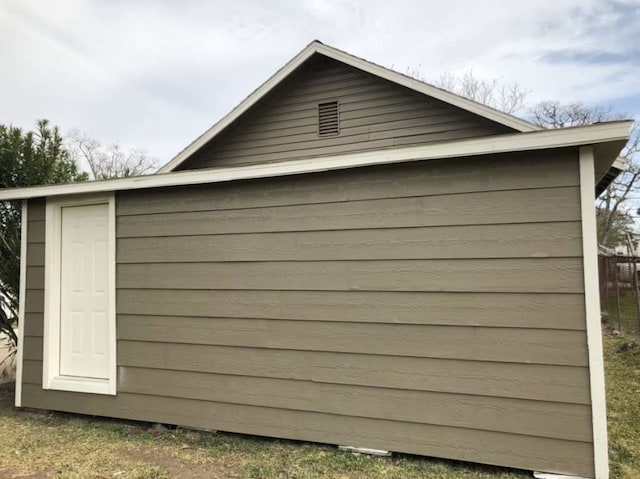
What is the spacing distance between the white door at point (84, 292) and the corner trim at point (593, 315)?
3795 millimetres

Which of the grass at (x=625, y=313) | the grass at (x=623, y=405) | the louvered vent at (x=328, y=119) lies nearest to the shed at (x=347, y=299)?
the grass at (x=623, y=405)

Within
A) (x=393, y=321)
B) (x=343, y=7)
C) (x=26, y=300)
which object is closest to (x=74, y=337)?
(x=26, y=300)

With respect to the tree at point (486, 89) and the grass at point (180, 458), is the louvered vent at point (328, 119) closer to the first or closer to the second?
the grass at point (180, 458)

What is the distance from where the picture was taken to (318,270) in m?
3.26

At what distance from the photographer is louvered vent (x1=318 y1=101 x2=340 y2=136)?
20.3 ft

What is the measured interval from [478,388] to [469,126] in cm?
394

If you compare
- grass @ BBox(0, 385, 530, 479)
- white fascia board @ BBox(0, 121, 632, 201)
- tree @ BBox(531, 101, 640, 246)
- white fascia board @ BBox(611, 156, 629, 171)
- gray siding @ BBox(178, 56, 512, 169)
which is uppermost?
tree @ BBox(531, 101, 640, 246)

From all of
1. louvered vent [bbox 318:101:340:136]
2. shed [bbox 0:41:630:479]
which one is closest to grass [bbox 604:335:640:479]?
shed [bbox 0:41:630:479]

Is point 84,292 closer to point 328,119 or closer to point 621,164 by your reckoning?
point 328,119

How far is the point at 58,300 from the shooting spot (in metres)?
4.15

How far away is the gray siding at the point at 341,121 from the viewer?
582 cm

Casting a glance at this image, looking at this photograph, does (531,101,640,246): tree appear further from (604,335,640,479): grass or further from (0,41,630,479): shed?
(0,41,630,479): shed

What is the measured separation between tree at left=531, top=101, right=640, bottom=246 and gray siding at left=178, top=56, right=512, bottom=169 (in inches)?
824

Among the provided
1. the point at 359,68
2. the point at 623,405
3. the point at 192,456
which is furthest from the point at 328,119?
the point at 623,405
